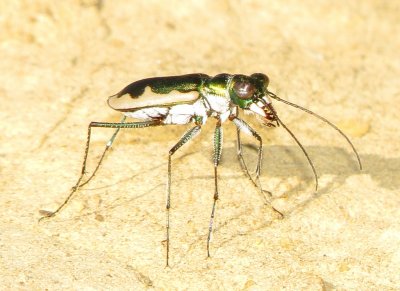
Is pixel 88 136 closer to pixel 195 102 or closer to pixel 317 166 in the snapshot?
pixel 195 102

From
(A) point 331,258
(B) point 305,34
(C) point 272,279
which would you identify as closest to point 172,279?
(C) point 272,279

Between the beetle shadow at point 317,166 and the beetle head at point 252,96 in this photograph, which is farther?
the beetle shadow at point 317,166

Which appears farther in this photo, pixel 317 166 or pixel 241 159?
pixel 317 166

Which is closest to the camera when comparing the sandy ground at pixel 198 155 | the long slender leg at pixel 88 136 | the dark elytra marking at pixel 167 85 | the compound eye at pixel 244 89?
the sandy ground at pixel 198 155

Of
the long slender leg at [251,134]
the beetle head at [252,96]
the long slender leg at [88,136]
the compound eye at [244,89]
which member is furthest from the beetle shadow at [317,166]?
the long slender leg at [88,136]

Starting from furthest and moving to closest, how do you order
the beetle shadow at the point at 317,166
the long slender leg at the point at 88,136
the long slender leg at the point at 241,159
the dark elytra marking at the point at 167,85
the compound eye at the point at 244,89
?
the beetle shadow at the point at 317,166 < the long slender leg at the point at 241,159 < the dark elytra marking at the point at 167,85 < the compound eye at the point at 244,89 < the long slender leg at the point at 88,136

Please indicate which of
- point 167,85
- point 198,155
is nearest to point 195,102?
point 167,85

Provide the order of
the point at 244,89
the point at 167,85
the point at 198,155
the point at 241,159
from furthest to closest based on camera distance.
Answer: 1. the point at 198,155
2. the point at 241,159
3. the point at 167,85
4. the point at 244,89

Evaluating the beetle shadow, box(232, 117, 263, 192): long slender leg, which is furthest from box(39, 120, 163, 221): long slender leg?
the beetle shadow

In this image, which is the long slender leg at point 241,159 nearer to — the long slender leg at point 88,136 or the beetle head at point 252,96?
the beetle head at point 252,96
